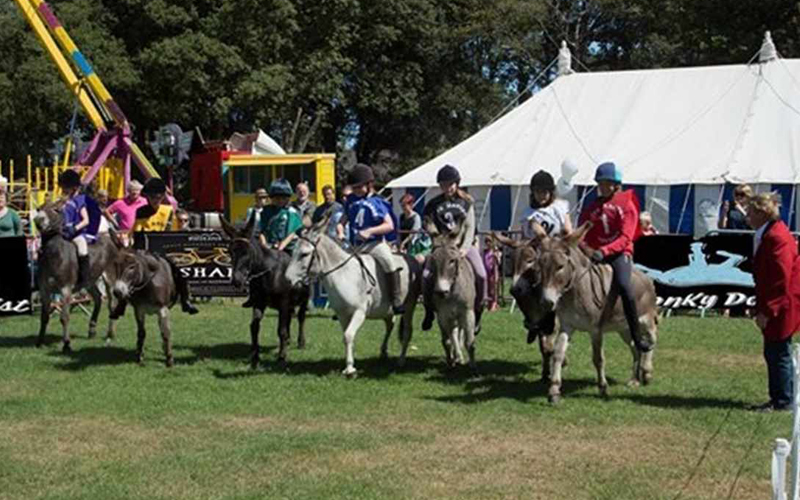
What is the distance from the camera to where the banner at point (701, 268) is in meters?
17.0

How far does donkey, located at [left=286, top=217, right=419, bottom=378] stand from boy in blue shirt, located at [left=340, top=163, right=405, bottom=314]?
11cm

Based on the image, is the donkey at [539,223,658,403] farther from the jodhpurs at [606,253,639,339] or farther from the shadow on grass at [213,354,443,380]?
the shadow on grass at [213,354,443,380]

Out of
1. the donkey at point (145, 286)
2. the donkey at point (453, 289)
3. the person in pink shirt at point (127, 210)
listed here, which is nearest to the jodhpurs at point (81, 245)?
the person in pink shirt at point (127, 210)

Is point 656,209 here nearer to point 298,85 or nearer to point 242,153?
point 242,153

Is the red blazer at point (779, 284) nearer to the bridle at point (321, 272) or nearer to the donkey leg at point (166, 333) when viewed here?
the bridle at point (321, 272)

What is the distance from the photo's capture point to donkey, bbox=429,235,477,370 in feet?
36.3

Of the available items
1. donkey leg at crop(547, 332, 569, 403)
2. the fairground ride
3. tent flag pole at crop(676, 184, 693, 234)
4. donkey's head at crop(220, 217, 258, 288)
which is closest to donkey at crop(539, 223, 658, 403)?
donkey leg at crop(547, 332, 569, 403)

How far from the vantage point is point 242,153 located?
110 feet

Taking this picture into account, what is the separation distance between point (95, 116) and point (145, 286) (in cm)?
1972

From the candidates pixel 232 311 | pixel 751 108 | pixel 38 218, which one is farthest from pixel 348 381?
pixel 751 108

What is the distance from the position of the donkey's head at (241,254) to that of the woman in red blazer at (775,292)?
5508mm

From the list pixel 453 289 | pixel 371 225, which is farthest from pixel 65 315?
pixel 453 289

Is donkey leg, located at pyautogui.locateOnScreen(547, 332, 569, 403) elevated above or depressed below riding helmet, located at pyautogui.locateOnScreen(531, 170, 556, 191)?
below

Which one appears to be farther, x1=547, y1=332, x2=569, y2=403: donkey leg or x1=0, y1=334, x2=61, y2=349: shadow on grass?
x1=0, y1=334, x2=61, y2=349: shadow on grass
